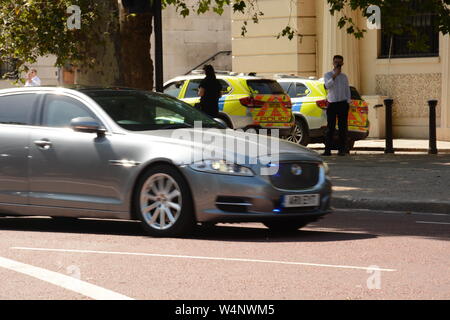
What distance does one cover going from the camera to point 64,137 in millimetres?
11852

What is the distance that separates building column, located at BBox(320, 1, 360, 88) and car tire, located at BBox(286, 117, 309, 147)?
Answer: 4655 millimetres

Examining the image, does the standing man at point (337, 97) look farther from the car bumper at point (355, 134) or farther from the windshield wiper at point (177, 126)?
the windshield wiper at point (177, 126)

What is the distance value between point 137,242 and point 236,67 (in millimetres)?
21067

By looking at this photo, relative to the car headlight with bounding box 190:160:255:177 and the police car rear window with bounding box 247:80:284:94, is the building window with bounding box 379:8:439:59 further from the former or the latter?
the car headlight with bounding box 190:160:255:177

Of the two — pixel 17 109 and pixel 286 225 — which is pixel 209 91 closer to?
pixel 17 109

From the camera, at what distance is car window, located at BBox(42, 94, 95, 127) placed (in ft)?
39.4

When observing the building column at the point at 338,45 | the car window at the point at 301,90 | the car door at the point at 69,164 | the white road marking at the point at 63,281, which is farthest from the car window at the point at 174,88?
the white road marking at the point at 63,281

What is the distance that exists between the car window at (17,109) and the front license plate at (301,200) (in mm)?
2934

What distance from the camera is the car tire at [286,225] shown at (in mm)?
11672

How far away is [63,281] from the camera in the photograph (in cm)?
844

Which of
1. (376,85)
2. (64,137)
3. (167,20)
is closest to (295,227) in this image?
(64,137)

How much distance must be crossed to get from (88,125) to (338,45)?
743 inches

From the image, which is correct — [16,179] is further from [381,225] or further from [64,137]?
[381,225]

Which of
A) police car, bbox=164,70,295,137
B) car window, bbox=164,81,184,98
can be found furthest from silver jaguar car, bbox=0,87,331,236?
car window, bbox=164,81,184,98
